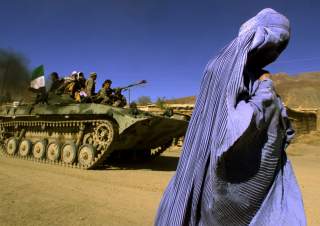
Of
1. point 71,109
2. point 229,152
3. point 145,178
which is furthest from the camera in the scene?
point 71,109

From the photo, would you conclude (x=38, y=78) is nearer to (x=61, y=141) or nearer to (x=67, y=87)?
(x=67, y=87)

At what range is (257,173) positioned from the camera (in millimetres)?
1471

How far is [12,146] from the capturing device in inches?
473

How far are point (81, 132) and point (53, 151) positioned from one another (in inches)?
49.5

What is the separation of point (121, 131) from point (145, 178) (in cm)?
142

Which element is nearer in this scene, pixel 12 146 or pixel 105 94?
pixel 105 94

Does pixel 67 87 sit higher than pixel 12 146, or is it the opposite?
pixel 67 87

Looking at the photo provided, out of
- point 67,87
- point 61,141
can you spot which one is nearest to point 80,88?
point 67,87

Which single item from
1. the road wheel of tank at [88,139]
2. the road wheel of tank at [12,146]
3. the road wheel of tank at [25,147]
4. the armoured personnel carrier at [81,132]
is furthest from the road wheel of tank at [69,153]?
the road wheel of tank at [12,146]

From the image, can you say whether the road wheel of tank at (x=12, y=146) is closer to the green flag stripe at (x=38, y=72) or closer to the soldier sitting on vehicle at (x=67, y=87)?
the green flag stripe at (x=38, y=72)

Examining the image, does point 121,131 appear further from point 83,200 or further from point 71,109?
point 83,200

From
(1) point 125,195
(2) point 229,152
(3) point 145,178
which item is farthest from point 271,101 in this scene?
(3) point 145,178

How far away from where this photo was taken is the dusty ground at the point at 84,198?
4.23m

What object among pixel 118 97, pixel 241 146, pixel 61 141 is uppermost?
pixel 118 97
